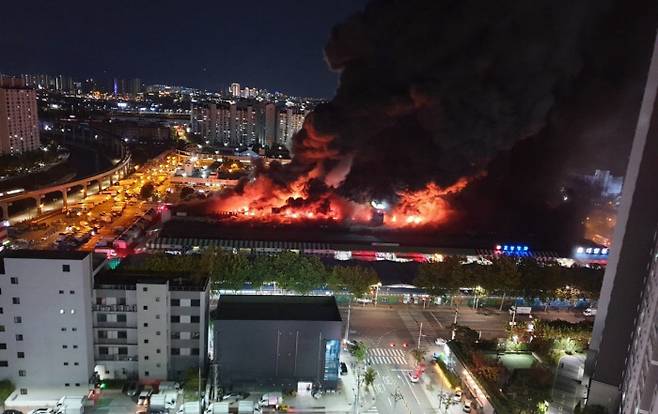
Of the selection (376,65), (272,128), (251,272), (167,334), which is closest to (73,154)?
(272,128)

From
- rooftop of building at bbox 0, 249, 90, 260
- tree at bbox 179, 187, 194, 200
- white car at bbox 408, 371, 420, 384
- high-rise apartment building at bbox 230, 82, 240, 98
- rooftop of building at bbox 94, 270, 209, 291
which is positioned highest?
high-rise apartment building at bbox 230, 82, 240, 98

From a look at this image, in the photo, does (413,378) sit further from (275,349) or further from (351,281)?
(351,281)

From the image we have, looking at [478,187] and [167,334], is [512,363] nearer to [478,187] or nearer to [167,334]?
[167,334]

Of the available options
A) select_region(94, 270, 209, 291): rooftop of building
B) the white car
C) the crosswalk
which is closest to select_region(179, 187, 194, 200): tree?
select_region(94, 270, 209, 291): rooftop of building

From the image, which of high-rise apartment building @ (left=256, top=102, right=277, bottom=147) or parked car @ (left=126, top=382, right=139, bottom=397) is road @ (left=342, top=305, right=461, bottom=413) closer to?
parked car @ (left=126, top=382, right=139, bottom=397)

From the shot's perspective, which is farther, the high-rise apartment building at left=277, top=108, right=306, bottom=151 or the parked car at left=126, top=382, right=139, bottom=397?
the high-rise apartment building at left=277, top=108, right=306, bottom=151

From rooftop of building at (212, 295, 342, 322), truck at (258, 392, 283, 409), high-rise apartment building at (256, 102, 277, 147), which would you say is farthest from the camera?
high-rise apartment building at (256, 102, 277, 147)

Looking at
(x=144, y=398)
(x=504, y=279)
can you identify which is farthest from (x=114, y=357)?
(x=504, y=279)
